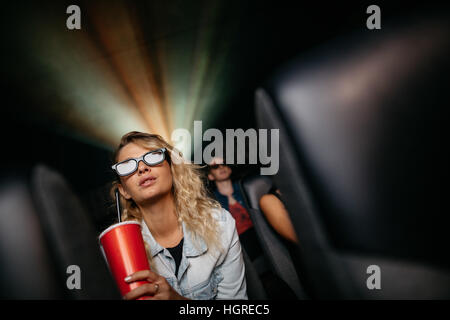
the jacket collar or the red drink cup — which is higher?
the red drink cup

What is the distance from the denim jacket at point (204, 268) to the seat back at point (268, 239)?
11.2 inches

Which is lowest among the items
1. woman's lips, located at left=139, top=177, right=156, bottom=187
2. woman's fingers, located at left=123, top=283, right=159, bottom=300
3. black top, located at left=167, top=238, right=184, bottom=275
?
black top, located at left=167, top=238, right=184, bottom=275

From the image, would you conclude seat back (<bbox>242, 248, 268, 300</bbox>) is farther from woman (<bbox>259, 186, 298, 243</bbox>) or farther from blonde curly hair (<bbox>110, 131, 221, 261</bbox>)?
woman (<bbox>259, 186, 298, 243</bbox>)

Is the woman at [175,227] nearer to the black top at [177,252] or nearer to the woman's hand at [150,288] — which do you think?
the black top at [177,252]

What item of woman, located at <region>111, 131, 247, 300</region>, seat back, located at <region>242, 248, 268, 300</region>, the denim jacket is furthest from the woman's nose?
seat back, located at <region>242, 248, 268, 300</region>

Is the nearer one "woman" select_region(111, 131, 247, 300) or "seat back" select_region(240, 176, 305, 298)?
"woman" select_region(111, 131, 247, 300)

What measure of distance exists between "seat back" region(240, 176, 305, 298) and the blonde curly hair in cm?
32

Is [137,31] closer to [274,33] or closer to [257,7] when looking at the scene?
[257,7]

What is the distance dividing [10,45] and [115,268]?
134 cm

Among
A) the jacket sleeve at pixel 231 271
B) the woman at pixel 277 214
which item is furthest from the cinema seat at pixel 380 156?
the woman at pixel 277 214

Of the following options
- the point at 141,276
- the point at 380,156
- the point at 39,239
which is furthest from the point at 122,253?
the point at 380,156

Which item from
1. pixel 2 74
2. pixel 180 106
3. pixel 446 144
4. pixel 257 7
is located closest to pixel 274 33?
pixel 257 7

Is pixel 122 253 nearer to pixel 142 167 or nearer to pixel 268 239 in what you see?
pixel 142 167

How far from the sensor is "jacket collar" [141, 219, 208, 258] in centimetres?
91
